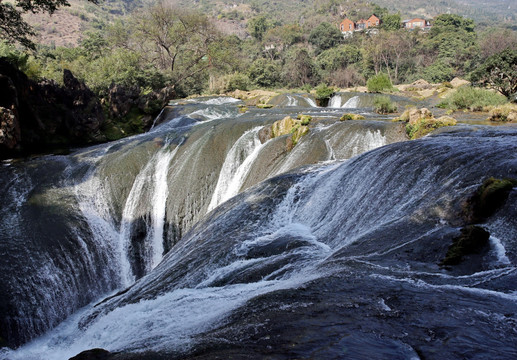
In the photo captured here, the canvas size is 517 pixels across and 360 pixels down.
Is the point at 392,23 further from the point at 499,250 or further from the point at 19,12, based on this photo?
the point at 499,250

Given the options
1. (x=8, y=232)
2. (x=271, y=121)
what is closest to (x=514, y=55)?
(x=271, y=121)

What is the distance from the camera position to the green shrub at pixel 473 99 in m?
15.4

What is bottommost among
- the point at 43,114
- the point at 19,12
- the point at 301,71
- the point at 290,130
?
the point at 290,130

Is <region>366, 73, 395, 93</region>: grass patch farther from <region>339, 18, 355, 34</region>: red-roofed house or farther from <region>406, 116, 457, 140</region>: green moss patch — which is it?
<region>339, 18, 355, 34</region>: red-roofed house

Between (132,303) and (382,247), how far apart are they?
159 inches

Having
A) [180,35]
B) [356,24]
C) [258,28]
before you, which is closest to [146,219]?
[180,35]

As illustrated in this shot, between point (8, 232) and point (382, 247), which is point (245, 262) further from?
point (8, 232)

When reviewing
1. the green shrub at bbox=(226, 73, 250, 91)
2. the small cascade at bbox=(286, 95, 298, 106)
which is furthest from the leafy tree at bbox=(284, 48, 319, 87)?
the small cascade at bbox=(286, 95, 298, 106)

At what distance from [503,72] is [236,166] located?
15257 mm

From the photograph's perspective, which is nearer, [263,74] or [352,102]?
[352,102]

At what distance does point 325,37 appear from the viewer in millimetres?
67812

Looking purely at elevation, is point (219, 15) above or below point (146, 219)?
above

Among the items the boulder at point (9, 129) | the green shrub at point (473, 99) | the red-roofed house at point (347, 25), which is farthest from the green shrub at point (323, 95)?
the red-roofed house at point (347, 25)

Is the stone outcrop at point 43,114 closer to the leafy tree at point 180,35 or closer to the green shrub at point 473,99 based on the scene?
the green shrub at point 473,99
